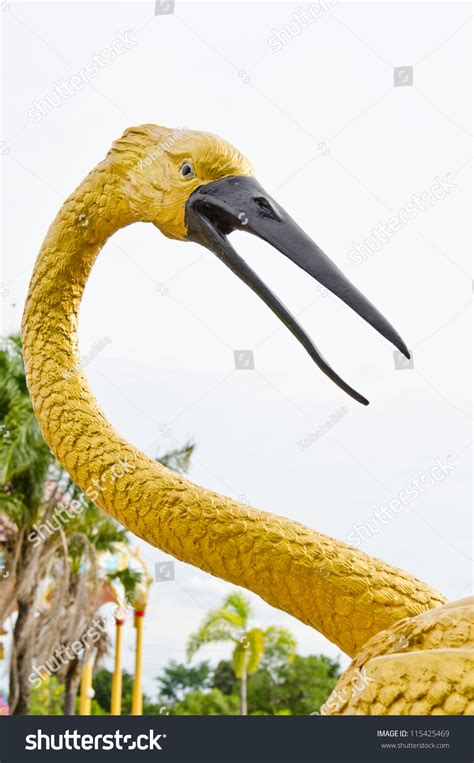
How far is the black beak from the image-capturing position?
5.42 ft

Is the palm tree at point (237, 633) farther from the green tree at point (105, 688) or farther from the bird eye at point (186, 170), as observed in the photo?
the bird eye at point (186, 170)

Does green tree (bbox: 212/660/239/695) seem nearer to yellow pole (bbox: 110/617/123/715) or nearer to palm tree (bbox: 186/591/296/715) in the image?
palm tree (bbox: 186/591/296/715)

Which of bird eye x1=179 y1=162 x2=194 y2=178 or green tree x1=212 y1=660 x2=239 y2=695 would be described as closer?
bird eye x1=179 y1=162 x2=194 y2=178

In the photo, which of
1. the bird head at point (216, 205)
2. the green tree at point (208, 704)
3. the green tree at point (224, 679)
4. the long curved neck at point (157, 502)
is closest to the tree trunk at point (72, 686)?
the long curved neck at point (157, 502)

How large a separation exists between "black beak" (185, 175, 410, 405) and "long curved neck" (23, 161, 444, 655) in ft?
0.85

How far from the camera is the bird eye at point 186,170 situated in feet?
6.35

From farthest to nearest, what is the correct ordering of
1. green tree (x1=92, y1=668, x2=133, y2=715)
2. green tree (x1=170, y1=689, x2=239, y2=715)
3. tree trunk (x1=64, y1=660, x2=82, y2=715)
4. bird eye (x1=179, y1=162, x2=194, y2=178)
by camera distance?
green tree (x1=92, y1=668, x2=133, y2=715), green tree (x1=170, y1=689, x2=239, y2=715), tree trunk (x1=64, y1=660, x2=82, y2=715), bird eye (x1=179, y1=162, x2=194, y2=178)

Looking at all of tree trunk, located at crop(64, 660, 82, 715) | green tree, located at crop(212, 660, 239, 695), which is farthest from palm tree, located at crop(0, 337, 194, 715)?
green tree, located at crop(212, 660, 239, 695)

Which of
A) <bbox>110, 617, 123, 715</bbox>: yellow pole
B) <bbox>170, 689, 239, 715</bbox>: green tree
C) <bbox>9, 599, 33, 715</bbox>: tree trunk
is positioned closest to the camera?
<bbox>9, 599, 33, 715</bbox>: tree trunk

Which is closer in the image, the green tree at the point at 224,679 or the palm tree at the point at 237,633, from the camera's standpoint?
the palm tree at the point at 237,633

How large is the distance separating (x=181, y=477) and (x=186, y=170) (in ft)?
2.44
